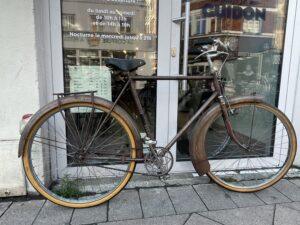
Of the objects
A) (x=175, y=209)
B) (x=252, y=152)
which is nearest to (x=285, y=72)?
(x=252, y=152)

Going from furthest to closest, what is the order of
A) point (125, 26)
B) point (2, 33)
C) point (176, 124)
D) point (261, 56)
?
point (261, 56) < point (176, 124) < point (125, 26) < point (2, 33)

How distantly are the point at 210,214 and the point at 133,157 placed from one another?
2.71ft

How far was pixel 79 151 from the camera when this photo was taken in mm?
2070

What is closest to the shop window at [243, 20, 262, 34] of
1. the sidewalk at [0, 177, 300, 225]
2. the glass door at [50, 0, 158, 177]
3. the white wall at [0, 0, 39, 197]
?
the glass door at [50, 0, 158, 177]

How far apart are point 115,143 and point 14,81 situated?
3.52 feet

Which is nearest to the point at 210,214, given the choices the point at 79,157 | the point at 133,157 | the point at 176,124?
the point at 133,157

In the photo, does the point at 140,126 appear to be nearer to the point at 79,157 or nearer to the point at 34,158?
the point at 79,157

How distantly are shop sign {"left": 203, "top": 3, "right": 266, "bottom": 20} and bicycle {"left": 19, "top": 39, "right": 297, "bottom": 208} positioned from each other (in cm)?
50

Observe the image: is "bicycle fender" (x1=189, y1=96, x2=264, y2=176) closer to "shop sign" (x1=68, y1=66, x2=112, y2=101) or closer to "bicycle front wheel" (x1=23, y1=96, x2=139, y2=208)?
"bicycle front wheel" (x1=23, y1=96, x2=139, y2=208)

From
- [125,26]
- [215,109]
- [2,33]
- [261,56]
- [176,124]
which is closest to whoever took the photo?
[2,33]

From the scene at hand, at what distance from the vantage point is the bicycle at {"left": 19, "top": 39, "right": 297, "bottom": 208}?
2023 millimetres

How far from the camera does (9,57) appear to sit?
204cm

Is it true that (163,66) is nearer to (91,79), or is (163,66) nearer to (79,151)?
(91,79)

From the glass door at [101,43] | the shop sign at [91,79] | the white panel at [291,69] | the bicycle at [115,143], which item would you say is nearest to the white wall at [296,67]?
the white panel at [291,69]
